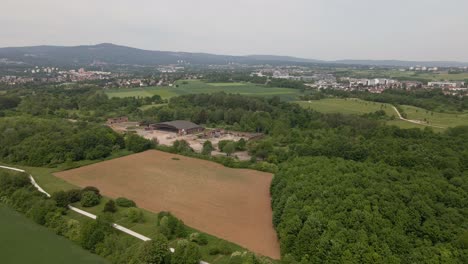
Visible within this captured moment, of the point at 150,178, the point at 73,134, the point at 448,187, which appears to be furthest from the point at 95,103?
the point at 448,187

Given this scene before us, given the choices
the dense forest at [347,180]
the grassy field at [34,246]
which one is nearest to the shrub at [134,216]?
the grassy field at [34,246]

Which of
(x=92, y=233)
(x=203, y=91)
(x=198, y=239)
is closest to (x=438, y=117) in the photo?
(x=198, y=239)

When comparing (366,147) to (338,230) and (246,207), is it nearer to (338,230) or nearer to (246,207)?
(246,207)

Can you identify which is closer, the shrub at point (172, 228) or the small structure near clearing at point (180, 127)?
the shrub at point (172, 228)

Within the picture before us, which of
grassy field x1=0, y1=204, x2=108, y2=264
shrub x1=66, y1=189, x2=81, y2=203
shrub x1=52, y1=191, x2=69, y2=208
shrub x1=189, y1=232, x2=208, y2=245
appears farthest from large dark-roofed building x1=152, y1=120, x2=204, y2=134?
shrub x1=189, y1=232, x2=208, y2=245

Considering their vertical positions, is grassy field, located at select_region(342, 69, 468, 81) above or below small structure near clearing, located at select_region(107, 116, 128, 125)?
above

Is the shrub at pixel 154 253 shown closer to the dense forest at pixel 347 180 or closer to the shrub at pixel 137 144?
the dense forest at pixel 347 180

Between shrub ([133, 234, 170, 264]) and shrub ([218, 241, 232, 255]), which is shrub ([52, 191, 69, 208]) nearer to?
shrub ([133, 234, 170, 264])
